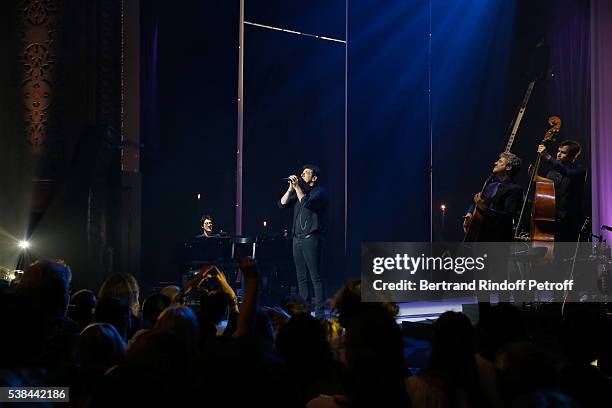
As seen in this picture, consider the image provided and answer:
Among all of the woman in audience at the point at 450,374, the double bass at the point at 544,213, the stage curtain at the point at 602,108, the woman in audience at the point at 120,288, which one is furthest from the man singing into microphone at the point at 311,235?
the stage curtain at the point at 602,108

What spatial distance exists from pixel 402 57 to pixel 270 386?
410 inches

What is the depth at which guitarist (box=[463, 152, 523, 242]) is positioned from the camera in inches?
231

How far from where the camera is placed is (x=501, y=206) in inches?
234

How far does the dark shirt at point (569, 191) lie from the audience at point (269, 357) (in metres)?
3.46

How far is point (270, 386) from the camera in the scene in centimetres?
143

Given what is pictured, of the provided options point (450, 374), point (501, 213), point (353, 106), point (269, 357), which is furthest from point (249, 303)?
point (353, 106)

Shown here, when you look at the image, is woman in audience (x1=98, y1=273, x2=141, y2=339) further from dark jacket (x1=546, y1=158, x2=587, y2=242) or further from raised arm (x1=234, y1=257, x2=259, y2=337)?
dark jacket (x1=546, y1=158, x2=587, y2=242)

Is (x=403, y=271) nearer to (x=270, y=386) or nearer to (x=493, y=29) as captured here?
(x=493, y=29)

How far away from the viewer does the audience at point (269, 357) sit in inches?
61.9

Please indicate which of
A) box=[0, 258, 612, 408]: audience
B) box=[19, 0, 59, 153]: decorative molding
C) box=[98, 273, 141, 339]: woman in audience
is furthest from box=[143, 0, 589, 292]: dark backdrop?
box=[0, 258, 612, 408]: audience

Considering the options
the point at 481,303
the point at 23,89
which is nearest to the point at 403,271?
the point at 481,303

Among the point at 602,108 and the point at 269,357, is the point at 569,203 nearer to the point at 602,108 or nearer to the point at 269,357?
the point at 602,108

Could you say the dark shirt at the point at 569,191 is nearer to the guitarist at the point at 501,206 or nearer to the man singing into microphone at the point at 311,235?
the guitarist at the point at 501,206

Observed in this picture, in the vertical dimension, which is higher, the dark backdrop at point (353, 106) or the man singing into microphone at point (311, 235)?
the dark backdrop at point (353, 106)
